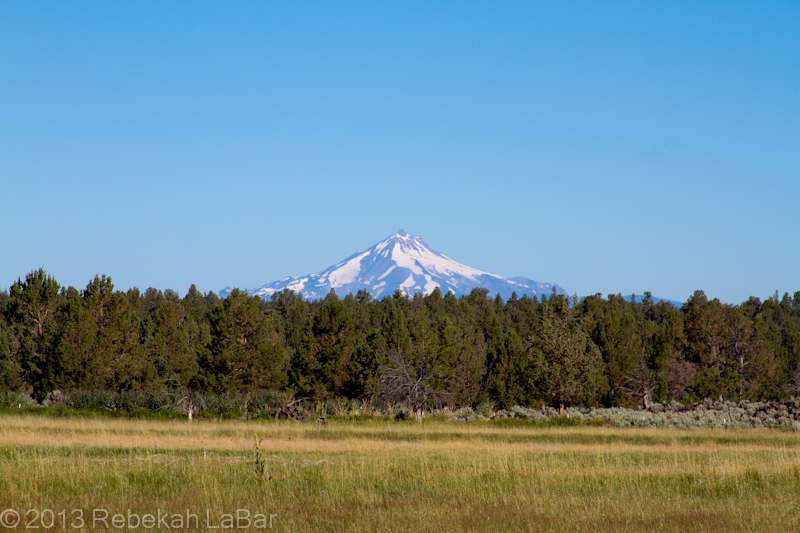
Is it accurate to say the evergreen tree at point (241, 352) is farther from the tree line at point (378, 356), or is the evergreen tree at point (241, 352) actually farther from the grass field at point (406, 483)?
the grass field at point (406, 483)

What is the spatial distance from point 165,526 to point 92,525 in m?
1.05

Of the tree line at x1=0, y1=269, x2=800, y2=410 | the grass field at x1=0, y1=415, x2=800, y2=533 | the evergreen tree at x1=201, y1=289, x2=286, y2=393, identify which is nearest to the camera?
the grass field at x1=0, y1=415, x2=800, y2=533

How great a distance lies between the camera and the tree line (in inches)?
2041

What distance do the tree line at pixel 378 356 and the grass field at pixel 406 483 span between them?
21.6m

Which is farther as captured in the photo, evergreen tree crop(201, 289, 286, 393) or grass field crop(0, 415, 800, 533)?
evergreen tree crop(201, 289, 286, 393)

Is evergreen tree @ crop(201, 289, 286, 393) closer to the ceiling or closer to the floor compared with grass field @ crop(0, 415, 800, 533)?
closer to the ceiling

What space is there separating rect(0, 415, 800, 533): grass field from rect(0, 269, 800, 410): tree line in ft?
70.9

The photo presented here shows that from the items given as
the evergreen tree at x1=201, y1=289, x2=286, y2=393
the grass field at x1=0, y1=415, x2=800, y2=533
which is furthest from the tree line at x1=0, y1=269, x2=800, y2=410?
the grass field at x1=0, y1=415, x2=800, y2=533

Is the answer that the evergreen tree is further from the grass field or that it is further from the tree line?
the grass field

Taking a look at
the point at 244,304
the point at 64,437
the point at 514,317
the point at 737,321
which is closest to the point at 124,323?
the point at 244,304

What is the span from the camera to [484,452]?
22672mm

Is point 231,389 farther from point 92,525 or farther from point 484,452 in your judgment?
point 92,525

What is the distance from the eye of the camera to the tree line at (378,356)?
51.8 m

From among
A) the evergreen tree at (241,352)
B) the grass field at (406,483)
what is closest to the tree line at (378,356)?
the evergreen tree at (241,352)
